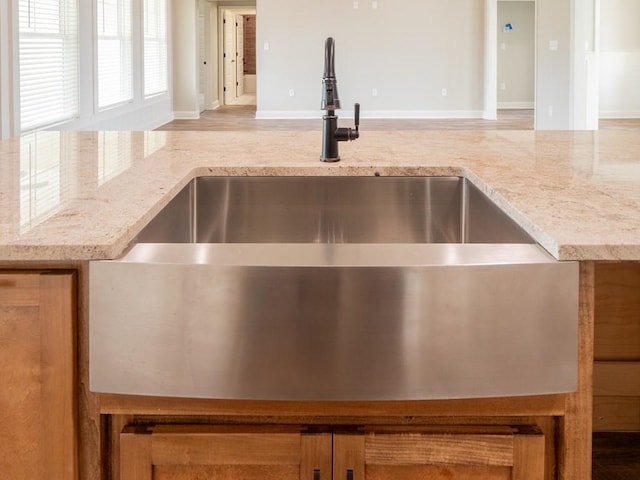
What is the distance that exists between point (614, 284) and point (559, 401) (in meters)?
0.54

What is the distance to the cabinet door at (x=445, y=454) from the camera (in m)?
0.98

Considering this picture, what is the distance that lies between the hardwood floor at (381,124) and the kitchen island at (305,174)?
9.09 meters

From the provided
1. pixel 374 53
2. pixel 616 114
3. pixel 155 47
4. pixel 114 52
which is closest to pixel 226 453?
pixel 114 52

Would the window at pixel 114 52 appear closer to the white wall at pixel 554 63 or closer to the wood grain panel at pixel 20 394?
the white wall at pixel 554 63

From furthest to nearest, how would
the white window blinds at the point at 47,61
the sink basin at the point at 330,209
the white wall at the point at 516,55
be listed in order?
the white wall at the point at 516,55
the white window blinds at the point at 47,61
the sink basin at the point at 330,209

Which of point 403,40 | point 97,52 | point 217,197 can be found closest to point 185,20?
point 403,40

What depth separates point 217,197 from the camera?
1.72 metres

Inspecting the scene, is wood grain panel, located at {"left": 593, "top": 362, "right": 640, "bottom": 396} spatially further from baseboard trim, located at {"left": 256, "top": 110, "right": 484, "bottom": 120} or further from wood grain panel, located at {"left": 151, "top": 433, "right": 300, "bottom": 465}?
baseboard trim, located at {"left": 256, "top": 110, "right": 484, "bottom": 120}

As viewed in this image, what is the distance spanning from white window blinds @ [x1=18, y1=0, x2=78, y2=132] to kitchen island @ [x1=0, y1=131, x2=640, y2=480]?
5017 millimetres

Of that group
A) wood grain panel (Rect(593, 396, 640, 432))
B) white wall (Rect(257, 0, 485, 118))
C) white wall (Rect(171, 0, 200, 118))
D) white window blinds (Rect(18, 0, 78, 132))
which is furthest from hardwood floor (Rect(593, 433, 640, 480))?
white wall (Rect(171, 0, 200, 118))

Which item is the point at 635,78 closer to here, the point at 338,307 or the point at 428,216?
the point at 428,216

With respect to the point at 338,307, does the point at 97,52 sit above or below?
above

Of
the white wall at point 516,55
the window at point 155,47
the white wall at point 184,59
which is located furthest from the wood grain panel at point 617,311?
the white wall at point 516,55

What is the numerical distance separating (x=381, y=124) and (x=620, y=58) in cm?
418
